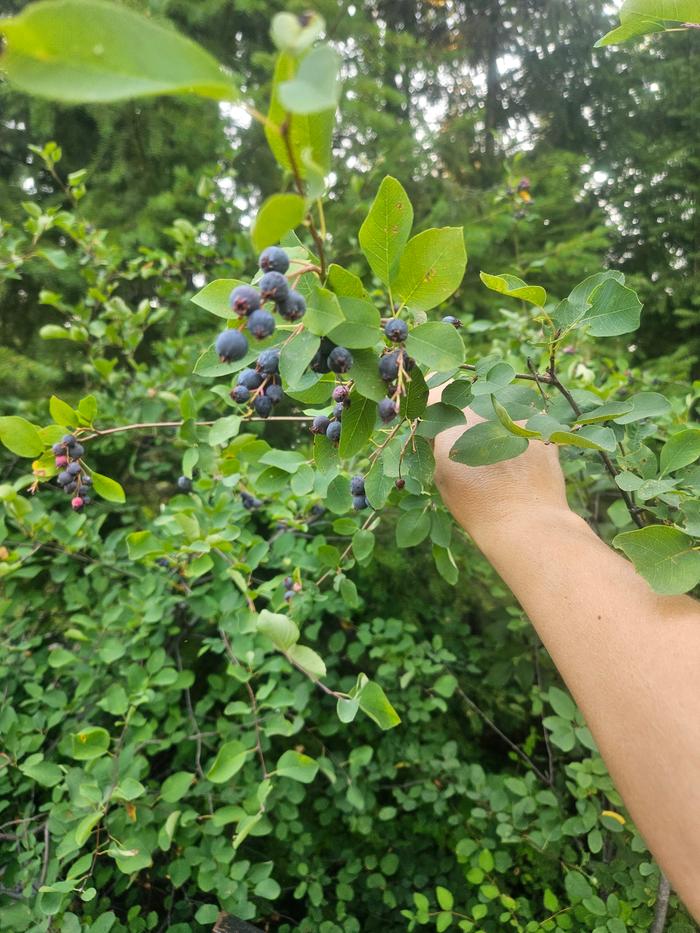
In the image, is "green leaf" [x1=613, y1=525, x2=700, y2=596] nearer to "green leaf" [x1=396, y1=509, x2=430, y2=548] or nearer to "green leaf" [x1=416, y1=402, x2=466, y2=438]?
"green leaf" [x1=416, y1=402, x2=466, y2=438]

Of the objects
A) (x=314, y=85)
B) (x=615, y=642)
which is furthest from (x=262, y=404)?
(x=615, y=642)

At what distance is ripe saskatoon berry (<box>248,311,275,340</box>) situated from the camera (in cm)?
53

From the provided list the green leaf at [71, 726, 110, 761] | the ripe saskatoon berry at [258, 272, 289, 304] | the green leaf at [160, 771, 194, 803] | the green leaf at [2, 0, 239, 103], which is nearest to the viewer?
the green leaf at [2, 0, 239, 103]

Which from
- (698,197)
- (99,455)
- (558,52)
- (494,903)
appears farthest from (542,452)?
(558,52)

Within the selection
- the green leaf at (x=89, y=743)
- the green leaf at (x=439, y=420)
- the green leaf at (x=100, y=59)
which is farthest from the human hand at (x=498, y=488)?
the green leaf at (x=89, y=743)

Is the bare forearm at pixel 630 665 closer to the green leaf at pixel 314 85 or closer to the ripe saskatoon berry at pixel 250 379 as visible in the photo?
the ripe saskatoon berry at pixel 250 379

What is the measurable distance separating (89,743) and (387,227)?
3.47 ft

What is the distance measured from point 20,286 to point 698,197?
4175 millimetres

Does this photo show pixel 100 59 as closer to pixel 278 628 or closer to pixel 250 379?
pixel 250 379

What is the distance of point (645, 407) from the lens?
0.72 meters

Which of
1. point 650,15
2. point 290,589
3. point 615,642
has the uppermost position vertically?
point 650,15

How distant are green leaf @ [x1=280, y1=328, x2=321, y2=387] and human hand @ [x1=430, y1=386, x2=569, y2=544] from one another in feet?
1.08

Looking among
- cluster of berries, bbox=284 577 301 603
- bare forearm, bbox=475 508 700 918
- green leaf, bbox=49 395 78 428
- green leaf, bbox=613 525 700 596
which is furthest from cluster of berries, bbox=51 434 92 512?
green leaf, bbox=613 525 700 596

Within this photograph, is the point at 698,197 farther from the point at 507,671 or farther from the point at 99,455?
the point at 99,455
